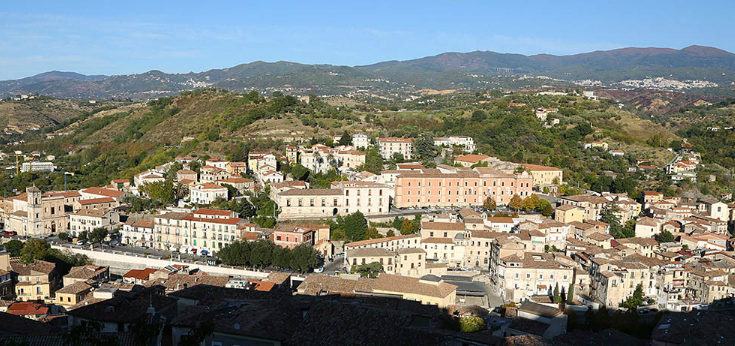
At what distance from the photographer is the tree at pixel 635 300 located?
82.6ft

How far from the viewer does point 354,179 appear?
37312mm

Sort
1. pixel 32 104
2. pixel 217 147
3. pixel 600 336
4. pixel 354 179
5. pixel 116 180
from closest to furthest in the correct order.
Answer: pixel 600 336 → pixel 354 179 → pixel 116 180 → pixel 217 147 → pixel 32 104

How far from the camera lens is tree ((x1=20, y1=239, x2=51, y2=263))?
29.5 m

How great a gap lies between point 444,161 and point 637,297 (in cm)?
2182

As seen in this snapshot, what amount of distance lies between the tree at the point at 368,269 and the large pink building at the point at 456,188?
32.0 feet

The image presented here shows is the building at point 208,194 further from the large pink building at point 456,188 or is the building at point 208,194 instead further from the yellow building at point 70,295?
the yellow building at point 70,295

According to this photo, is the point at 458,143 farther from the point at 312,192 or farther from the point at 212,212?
the point at 212,212

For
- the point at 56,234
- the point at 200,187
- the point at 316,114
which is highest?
the point at 316,114

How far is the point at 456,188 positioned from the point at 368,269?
1173 centimetres

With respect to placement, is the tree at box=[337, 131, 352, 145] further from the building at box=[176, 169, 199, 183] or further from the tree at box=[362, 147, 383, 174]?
the building at box=[176, 169, 199, 183]

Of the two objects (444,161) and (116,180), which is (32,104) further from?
(444,161)

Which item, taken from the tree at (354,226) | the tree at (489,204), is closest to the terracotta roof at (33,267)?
the tree at (354,226)

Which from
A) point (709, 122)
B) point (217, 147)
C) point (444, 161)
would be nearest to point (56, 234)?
point (217, 147)

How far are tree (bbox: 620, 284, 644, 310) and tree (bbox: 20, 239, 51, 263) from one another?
24.3 metres
